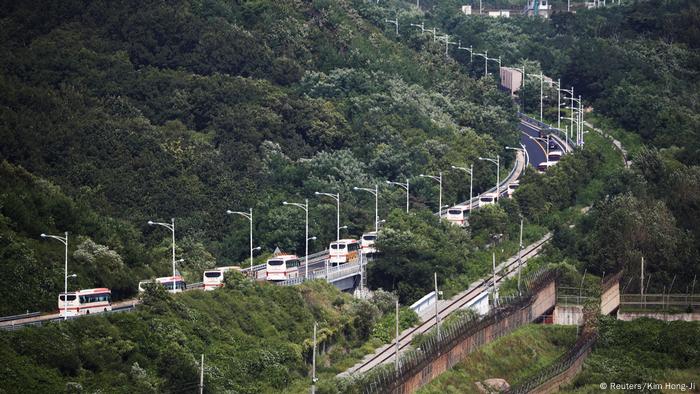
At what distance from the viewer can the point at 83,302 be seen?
10656 cm

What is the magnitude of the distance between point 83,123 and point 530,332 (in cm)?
5717

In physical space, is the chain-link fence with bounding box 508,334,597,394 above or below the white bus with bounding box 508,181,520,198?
above

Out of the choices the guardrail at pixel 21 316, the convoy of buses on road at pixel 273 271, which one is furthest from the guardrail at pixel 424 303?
the guardrail at pixel 21 316

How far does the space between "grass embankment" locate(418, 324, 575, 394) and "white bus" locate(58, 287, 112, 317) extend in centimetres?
1908

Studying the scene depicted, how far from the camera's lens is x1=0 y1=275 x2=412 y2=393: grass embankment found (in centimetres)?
9231

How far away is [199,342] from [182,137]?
6530 centimetres

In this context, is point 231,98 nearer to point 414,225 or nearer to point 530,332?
point 414,225

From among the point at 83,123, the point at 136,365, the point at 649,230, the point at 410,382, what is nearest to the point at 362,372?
the point at 410,382

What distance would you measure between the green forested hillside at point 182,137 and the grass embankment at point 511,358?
23.1 meters

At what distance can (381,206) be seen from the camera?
15600 centimetres

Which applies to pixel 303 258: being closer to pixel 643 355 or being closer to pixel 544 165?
pixel 643 355

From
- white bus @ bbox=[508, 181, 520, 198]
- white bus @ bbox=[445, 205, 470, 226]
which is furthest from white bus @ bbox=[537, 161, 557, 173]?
white bus @ bbox=[445, 205, 470, 226]

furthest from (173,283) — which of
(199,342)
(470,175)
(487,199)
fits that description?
(470,175)

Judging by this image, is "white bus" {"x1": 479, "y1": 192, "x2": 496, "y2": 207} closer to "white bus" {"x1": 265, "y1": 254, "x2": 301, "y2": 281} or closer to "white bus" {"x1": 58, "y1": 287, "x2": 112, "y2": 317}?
"white bus" {"x1": 265, "y1": 254, "x2": 301, "y2": 281}
